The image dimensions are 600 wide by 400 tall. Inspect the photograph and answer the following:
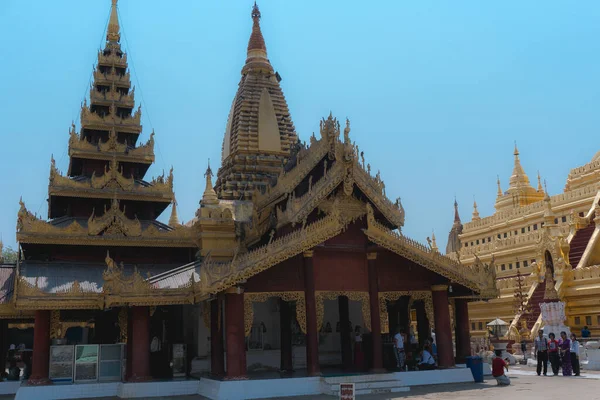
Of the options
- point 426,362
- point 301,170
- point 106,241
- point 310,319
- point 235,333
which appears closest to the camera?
point 235,333

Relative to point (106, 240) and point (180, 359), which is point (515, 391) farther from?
point (106, 240)

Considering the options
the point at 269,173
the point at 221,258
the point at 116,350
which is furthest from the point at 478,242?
the point at 116,350

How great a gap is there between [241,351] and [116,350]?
15.2 ft

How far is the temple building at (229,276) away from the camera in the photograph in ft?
60.6

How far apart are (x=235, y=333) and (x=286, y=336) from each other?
11.5 ft

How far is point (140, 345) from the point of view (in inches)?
739

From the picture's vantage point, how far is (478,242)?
187 feet

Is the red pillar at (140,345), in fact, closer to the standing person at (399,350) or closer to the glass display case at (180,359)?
the glass display case at (180,359)

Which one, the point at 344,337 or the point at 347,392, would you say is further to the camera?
the point at 344,337

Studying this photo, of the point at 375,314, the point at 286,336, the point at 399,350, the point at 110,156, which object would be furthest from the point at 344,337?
the point at 110,156

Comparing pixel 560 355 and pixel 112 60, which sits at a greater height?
pixel 112 60

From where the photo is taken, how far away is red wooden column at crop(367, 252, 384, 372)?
1923 centimetres

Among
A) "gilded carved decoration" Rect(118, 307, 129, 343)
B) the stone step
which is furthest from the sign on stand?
"gilded carved decoration" Rect(118, 307, 129, 343)

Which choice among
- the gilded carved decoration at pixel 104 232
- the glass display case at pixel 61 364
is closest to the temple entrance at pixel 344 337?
the gilded carved decoration at pixel 104 232
